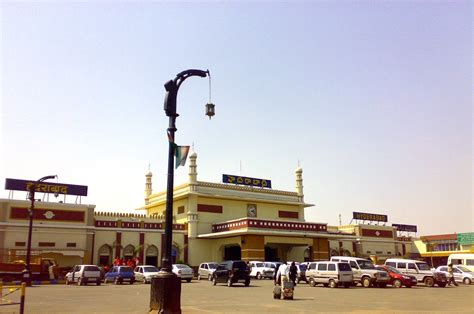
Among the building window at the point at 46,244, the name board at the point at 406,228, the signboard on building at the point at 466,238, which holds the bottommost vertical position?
the building window at the point at 46,244

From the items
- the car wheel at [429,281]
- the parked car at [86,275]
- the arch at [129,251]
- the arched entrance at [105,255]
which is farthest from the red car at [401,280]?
the arched entrance at [105,255]

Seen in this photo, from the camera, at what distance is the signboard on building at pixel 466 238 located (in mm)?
58050

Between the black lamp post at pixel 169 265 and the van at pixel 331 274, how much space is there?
1692cm

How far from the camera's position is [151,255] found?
144ft

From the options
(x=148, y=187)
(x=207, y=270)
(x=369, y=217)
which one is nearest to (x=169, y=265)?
(x=207, y=270)

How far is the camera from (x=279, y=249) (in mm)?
49500

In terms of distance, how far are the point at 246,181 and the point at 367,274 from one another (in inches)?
979

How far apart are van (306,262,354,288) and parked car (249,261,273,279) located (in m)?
8.67

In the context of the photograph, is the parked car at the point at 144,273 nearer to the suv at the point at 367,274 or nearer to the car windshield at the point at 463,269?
the suv at the point at 367,274

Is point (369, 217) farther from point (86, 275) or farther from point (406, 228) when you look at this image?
point (86, 275)

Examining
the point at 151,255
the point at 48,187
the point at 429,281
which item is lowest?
the point at 429,281

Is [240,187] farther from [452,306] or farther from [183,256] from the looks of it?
[452,306]

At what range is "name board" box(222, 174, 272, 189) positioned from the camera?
49259mm

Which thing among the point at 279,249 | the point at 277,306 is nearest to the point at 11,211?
the point at 279,249
